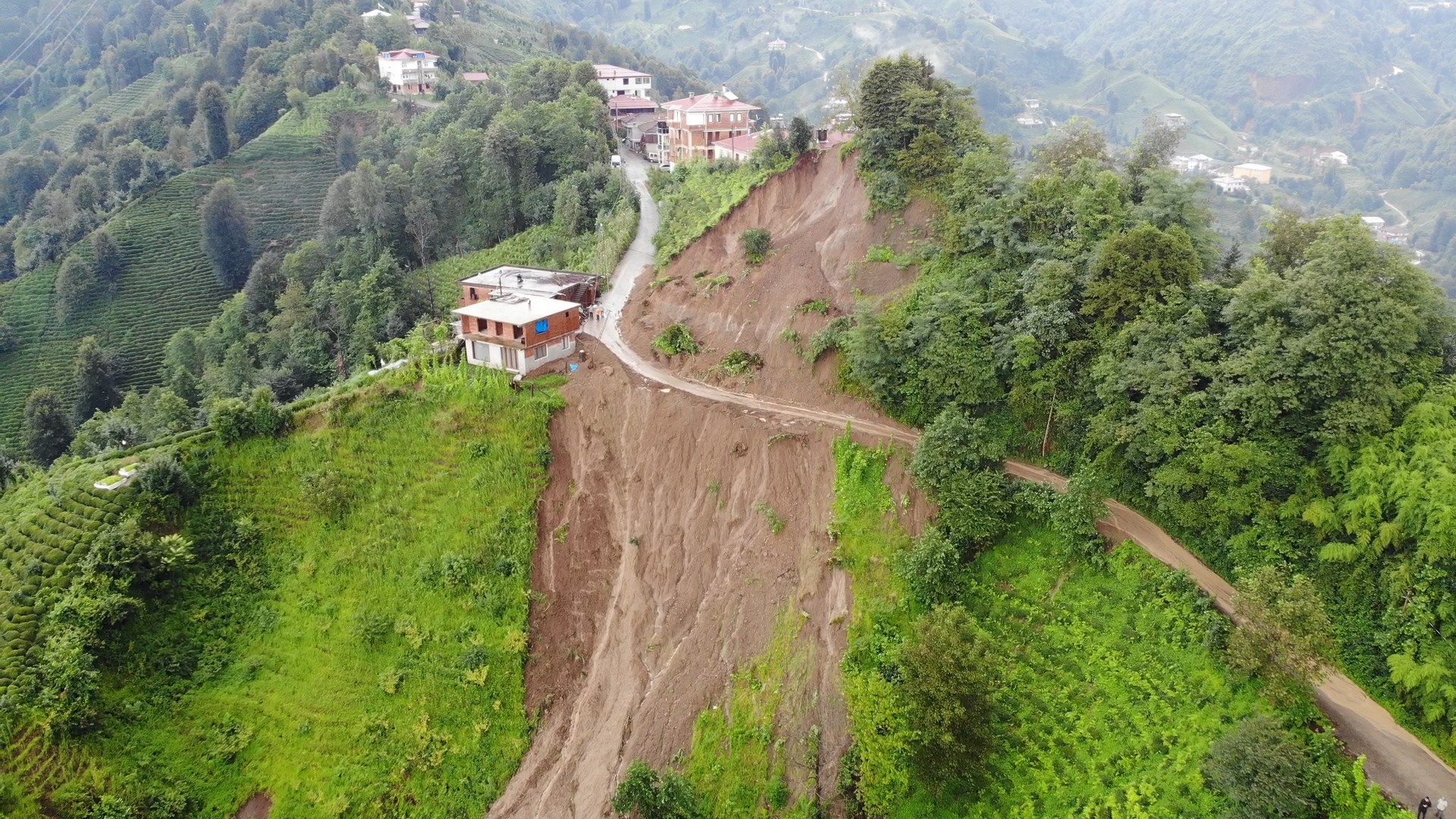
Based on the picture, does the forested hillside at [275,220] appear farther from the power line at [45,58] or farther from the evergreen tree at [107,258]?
the power line at [45,58]

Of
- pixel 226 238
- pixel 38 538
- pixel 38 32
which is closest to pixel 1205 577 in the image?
pixel 38 538

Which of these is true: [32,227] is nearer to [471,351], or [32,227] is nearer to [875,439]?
[471,351]

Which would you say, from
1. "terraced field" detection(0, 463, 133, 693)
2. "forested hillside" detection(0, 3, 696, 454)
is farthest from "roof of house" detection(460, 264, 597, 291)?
"terraced field" detection(0, 463, 133, 693)

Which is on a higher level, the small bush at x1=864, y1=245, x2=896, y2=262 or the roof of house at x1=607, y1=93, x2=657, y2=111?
the roof of house at x1=607, y1=93, x2=657, y2=111

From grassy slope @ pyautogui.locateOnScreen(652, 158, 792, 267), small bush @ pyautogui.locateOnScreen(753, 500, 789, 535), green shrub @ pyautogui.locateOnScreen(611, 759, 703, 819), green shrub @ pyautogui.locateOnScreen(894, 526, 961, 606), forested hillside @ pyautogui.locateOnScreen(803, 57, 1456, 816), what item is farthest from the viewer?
grassy slope @ pyautogui.locateOnScreen(652, 158, 792, 267)

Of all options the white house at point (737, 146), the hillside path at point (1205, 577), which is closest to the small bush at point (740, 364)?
the hillside path at point (1205, 577)

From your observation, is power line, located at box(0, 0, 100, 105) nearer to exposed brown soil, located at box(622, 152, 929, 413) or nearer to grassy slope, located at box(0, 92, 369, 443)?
grassy slope, located at box(0, 92, 369, 443)
